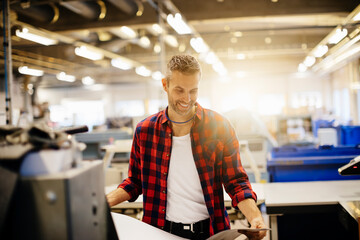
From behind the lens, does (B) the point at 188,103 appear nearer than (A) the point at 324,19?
Yes

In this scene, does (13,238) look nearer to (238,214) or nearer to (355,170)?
(355,170)

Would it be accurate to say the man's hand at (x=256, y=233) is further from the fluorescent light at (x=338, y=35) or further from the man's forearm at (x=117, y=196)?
the fluorescent light at (x=338, y=35)

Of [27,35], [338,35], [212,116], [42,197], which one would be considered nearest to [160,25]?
[27,35]

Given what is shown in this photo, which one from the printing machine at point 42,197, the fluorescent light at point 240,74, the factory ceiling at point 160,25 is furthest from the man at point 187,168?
the fluorescent light at point 240,74

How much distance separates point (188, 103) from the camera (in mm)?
1449

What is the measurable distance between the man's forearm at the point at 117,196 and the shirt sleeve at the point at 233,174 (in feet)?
1.57

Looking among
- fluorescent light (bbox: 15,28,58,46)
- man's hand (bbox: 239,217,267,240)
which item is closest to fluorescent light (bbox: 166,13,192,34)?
fluorescent light (bbox: 15,28,58,46)

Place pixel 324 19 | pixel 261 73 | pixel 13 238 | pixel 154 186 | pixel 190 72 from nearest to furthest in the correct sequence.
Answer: pixel 13 238 < pixel 190 72 < pixel 154 186 < pixel 324 19 < pixel 261 73

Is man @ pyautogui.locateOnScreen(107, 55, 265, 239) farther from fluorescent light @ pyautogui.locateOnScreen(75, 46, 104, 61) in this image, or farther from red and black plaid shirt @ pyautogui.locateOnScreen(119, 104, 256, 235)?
fluorescent light @ pyautogui.locateOnScreen(75, 46, 104, 61)

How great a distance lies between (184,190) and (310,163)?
4.98 feet

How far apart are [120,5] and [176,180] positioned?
527cm

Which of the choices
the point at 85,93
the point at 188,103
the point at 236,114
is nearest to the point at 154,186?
the point at 188,103

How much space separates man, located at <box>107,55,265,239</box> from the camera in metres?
1.42

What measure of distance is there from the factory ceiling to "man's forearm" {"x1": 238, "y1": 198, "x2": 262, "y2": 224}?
2976 millimetres
